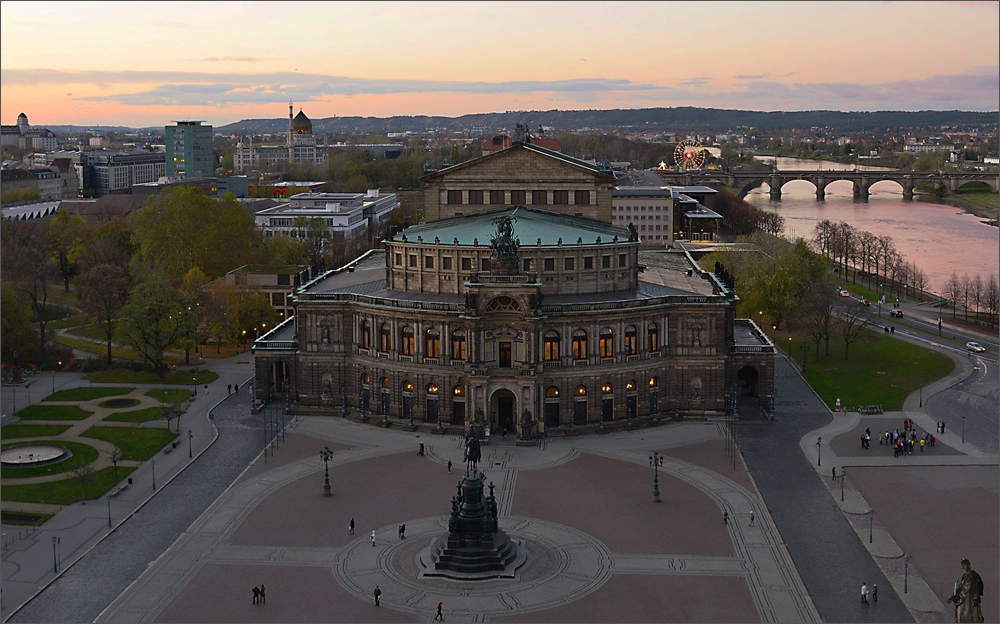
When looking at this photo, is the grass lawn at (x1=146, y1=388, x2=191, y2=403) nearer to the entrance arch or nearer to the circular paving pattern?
the entrance arch

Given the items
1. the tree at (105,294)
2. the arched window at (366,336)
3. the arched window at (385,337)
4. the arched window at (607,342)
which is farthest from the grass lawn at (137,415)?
the arched window at (607,342)

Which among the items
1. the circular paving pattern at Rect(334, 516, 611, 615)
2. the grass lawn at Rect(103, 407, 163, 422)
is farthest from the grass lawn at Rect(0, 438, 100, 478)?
the circular paving pattern at Rect(334, 516, 611, 615)

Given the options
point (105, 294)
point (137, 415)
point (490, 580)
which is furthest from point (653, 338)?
point (105, 294)

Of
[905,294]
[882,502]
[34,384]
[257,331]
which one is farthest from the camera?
[905,294]

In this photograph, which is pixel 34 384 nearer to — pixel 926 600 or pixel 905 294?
pixel 926 600

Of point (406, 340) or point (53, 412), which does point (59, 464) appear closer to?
point (53, 412)

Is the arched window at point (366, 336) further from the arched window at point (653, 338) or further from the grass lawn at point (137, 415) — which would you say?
the arched window at point (653, 338)

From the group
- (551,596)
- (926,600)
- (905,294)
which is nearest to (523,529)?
(551,596)
